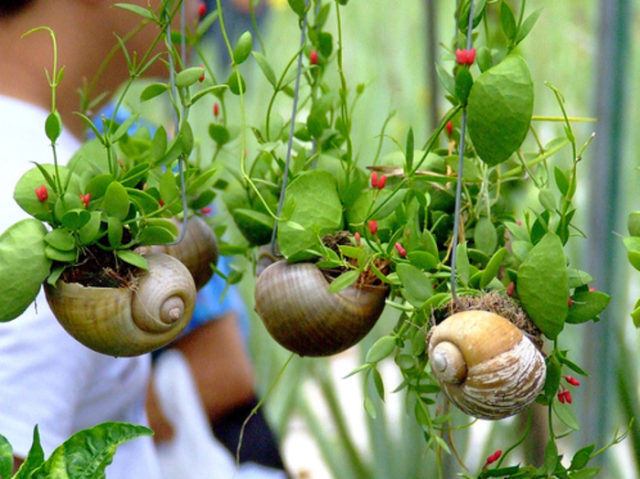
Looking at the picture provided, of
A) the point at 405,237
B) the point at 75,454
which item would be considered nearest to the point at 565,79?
the point at 405,237

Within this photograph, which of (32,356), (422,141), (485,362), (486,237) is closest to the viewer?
(485,362)

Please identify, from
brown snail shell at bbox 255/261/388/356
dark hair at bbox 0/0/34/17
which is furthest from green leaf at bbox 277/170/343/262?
dark hair at bbox 0/0/34/17

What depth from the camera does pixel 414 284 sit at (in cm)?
38

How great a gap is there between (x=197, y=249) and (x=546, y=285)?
8.9 inches

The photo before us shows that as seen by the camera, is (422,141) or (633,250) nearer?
(633,250)

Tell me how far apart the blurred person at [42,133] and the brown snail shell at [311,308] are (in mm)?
296

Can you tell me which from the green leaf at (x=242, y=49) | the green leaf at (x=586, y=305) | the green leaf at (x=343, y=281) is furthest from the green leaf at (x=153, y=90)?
the green leaf at (x=586, y=305)

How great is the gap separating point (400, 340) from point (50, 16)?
1.50ft

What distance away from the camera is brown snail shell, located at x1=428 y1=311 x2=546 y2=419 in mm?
341

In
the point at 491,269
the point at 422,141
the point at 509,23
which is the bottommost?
the point at 422,141

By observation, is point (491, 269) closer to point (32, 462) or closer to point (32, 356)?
point (32, 462)

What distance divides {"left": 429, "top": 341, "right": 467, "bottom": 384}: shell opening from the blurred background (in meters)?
0.16

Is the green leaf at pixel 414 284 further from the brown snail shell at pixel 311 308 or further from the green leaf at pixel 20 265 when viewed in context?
the green leaf at pixel 20 265

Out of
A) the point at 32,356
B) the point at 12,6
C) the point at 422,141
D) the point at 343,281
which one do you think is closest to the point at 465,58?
the point at 343,281
